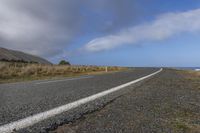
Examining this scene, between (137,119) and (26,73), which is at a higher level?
(26,73)

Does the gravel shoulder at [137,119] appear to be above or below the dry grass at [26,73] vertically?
below

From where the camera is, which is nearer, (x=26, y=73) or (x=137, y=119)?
(x=137, y=119)

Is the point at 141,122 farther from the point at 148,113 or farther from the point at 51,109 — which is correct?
the point at 51,109

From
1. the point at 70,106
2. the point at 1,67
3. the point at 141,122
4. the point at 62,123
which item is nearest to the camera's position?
the point at 62,123

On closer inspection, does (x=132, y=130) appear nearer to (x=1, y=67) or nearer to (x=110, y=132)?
(x=110, y=132)

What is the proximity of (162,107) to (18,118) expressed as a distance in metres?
3.44

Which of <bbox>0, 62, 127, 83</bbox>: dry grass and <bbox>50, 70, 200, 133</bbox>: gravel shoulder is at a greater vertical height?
<bbox>0, 62, 127, 83</bbox>: dry grass

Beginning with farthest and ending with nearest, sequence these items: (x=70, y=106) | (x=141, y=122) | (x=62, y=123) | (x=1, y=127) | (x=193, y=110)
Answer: (x=193, y=110) < (x=70, y=106) < (x=141, y=122) < (x=62, y=123) < (x=1, y=127)

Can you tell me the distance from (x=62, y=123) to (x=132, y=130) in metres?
1.10

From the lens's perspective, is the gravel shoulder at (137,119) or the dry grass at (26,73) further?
the dry grass at (26,73)

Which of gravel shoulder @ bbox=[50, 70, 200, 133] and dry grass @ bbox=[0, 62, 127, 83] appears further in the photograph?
dry grass @ bbox=[0, 62, 127, 83]

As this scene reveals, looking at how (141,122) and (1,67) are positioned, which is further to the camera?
(1,67)

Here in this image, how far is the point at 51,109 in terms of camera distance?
6.20 metres

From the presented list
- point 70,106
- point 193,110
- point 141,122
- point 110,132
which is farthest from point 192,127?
point 70,106
